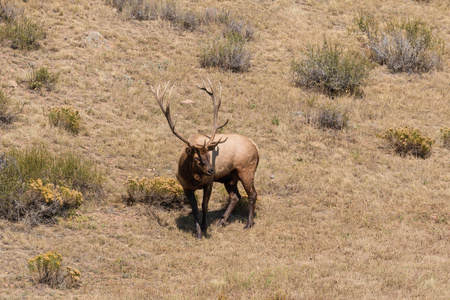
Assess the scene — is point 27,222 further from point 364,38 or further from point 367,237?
point 364,38

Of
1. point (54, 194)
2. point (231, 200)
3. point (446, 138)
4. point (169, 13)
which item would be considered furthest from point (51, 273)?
point (169, 13)

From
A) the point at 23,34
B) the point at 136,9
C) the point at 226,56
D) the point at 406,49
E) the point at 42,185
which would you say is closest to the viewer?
the point at 42,185

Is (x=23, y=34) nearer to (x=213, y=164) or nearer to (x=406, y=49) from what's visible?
(x=213, y=164)

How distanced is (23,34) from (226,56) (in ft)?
24.9

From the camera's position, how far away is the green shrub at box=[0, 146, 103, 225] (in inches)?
365

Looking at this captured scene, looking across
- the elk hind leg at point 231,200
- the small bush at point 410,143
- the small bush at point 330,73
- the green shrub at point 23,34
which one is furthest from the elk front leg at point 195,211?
the green shrub at point 23,34

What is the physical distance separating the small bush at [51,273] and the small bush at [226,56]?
12.9 m

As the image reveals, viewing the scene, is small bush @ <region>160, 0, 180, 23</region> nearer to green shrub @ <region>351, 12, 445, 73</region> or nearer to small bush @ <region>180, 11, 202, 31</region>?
small bush @ <region>180, 11, 202, 31</region>

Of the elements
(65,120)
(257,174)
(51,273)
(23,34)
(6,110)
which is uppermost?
(23,34)

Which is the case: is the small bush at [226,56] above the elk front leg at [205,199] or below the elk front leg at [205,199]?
above

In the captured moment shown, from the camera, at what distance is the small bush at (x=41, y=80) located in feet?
49.7

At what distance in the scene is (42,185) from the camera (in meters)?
9.98

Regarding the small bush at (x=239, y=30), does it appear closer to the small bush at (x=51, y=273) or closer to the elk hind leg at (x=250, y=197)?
the elk hind leg at (x=250, y=197)

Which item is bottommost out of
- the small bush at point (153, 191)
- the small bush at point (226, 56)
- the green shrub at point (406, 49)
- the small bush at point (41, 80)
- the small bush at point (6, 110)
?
the small bush at point (153, 191)
